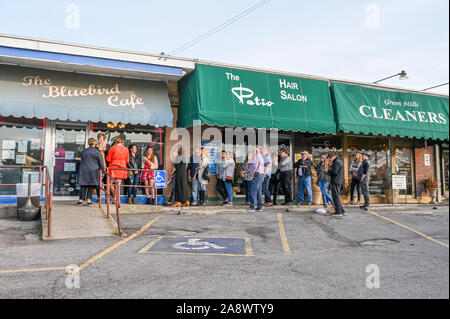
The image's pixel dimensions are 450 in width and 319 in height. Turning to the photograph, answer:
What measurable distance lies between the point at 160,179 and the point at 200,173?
47.8 inches

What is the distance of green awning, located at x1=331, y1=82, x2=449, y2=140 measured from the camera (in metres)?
13.2

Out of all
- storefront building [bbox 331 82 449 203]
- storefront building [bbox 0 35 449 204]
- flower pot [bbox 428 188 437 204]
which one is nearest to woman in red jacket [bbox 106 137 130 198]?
storefront building [bbox 0 35 449 204]

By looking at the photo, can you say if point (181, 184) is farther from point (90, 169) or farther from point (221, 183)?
point (90, 169)

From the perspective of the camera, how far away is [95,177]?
932 cm

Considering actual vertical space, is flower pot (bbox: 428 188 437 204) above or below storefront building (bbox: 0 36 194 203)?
below

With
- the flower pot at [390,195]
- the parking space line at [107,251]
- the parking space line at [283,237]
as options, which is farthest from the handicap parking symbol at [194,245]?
the flower pot at [390,195]

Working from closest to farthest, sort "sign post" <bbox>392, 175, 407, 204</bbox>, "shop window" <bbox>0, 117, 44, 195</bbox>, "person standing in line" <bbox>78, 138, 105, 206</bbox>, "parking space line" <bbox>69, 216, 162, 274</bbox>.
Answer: "parking space line" <bbox>69, 216, 162, 274</bbox>
"person standing in line" <bbox>78, 138, 105, 206</bbox>
"shop window" <bbox>0, 117, 44, 195</bbox>
"sign post" <bbox>392, 175, 407, 204</bbox>

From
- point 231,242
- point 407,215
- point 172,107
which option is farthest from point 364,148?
point 231,242

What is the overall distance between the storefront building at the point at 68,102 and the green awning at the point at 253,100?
680mm

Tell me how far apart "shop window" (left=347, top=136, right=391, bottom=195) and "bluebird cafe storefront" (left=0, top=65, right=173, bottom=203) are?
7.69 m

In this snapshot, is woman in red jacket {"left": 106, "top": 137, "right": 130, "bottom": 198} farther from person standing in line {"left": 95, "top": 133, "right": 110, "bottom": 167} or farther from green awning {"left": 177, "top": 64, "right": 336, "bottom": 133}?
green awning {"left": 177, "top": 64, "right": 336, "bottom": 133}

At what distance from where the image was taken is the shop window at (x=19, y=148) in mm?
10695

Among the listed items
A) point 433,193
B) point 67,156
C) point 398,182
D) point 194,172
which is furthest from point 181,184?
point 433,193

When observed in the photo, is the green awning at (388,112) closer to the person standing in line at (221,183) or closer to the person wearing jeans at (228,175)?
the person wearing jeans at (228,175)
